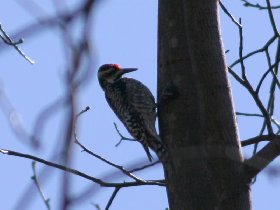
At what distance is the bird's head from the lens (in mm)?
6802

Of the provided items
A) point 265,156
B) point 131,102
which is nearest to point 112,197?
point 265,156

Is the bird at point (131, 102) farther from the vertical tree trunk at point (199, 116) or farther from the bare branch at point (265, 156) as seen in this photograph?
the bare branch at point (265, 156)

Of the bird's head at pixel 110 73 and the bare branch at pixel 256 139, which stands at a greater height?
the bird's head at pixel 110 73

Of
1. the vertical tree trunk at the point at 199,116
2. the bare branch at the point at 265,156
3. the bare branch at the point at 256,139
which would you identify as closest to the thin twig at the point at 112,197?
the vertical tree trunk at the point at 199,116

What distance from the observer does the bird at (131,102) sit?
17.7 feet

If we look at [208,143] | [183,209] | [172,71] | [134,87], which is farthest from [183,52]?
[134,87]

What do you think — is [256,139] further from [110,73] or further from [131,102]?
[110,73]

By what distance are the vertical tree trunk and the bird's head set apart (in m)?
2.69

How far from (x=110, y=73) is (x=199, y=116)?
352 centimetres

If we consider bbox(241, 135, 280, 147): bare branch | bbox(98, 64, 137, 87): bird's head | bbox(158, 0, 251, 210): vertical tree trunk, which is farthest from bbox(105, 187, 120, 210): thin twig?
bbox(98, 64, 137, 87): bird's head

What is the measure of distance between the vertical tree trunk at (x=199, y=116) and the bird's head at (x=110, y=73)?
269cm

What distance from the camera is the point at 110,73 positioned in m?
6.92

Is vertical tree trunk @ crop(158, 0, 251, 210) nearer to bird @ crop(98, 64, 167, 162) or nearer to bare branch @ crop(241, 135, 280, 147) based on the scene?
bare branch @ crop(241, 135, 280, 147)

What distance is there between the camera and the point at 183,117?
3.66 meters
